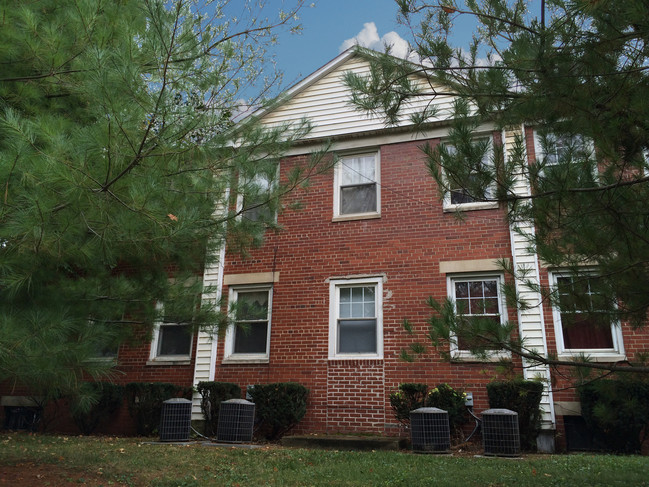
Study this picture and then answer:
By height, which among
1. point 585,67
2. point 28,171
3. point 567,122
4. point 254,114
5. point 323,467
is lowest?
point 323,467

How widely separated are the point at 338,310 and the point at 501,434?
3.63 metres

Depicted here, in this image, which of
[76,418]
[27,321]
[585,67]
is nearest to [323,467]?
[27,321]

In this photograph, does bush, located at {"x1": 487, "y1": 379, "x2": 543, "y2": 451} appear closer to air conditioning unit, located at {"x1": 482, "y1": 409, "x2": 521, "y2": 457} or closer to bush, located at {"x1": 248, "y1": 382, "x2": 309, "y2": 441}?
air conditioning unit, located at {"x1": 482, "y1": 409, "x2": 521, "y2": 457}

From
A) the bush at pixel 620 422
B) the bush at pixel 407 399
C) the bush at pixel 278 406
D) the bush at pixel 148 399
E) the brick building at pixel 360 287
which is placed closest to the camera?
the bush at pixel 620 422

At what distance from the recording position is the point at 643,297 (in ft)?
12.2

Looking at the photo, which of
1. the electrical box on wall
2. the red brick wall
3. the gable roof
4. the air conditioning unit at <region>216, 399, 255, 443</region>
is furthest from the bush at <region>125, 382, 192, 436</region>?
the gable roof

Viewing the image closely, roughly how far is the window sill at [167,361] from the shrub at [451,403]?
4724mm

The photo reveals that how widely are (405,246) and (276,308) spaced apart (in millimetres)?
2676

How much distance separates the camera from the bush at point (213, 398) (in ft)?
30.7

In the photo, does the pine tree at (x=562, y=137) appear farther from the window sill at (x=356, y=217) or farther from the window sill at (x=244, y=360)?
the window sill at (x=244, y=360)

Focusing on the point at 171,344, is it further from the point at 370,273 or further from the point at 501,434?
the point at 501,434

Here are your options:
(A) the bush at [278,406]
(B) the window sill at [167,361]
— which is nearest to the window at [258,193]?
(A) the bush at [278,406]

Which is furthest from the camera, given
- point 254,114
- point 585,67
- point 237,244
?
point 237,244

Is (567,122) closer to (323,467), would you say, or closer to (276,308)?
(323,467)
